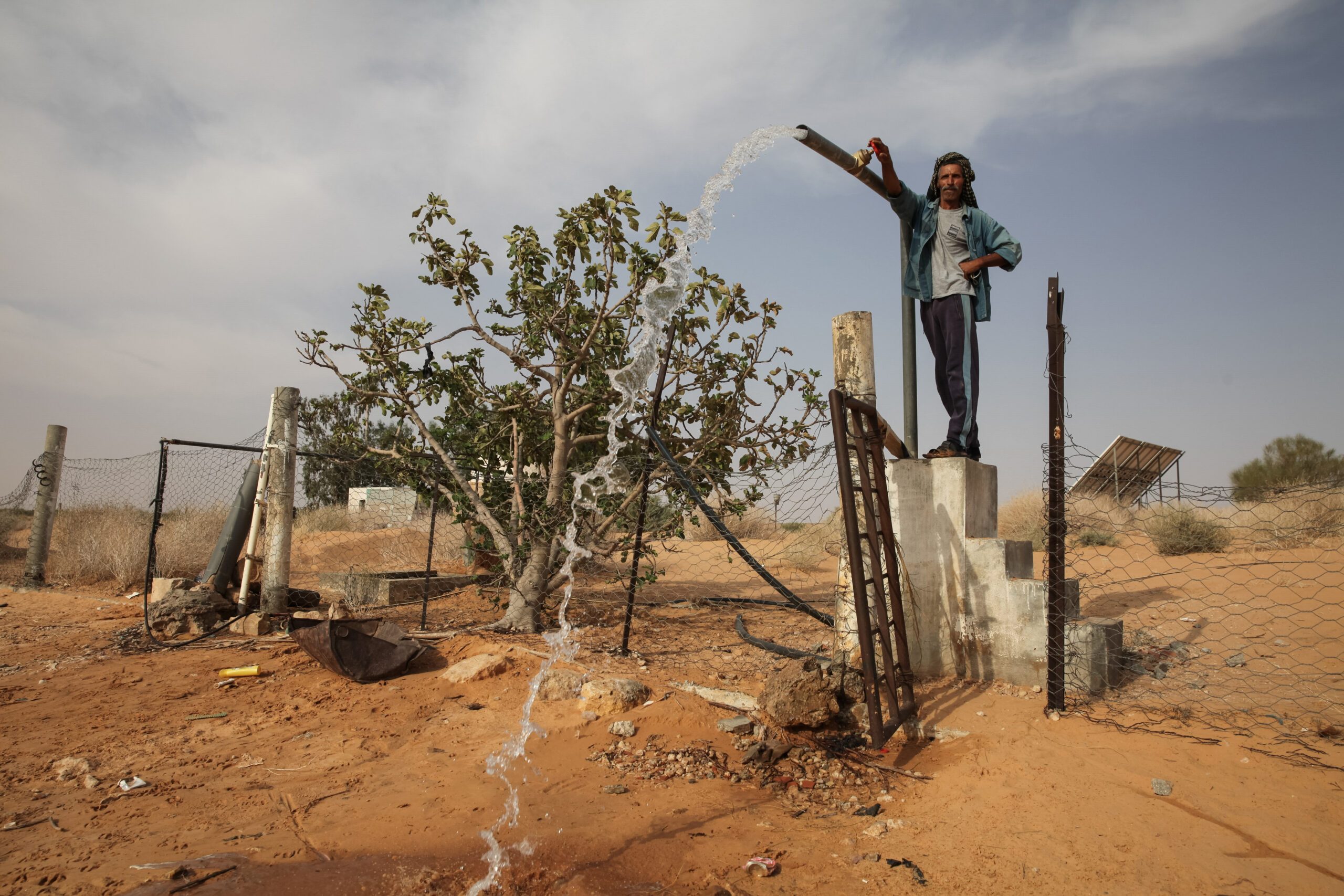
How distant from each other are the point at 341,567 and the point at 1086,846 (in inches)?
443

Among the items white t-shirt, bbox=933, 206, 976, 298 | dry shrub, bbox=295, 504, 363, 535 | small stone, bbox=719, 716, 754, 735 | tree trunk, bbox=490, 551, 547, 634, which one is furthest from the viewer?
dry shrub, bbox=295, 504, 363, 535

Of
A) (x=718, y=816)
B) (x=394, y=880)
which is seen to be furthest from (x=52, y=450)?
(x=718, y=816)

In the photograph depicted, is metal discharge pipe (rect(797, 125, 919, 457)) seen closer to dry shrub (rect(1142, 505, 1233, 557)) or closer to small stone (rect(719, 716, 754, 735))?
small stone (rect(719, 716, 754, 735))

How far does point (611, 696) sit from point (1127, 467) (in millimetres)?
11807

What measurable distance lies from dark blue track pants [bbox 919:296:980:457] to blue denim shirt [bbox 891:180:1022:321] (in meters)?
0.09

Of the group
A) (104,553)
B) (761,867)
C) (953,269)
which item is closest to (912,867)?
(761,867)

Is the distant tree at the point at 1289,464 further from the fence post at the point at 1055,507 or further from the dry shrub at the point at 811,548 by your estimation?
the fence post at the point at 1055,507

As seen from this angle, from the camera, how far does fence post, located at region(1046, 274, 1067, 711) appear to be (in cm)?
362

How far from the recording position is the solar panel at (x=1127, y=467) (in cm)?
1182

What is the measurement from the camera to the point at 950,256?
4.50 metres

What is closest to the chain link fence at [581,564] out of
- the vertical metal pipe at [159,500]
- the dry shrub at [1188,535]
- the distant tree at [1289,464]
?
the vertical metal pipe at [159,500]

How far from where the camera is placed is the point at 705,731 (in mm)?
3951

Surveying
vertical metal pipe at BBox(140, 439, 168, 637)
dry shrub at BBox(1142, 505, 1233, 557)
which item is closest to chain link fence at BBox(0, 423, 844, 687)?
vertical metal pipe at BBox(140, 439, 168, 637)

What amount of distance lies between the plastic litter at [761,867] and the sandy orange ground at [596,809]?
0.10 ft
